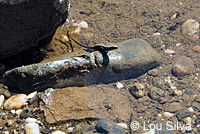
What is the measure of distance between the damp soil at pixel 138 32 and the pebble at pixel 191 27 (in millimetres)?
119

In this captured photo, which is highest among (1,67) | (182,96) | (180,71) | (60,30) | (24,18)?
(24,18)

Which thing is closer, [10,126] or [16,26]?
[10,126]

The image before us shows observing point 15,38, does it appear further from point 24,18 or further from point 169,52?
point 169,52

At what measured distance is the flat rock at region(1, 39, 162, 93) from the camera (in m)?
3.44

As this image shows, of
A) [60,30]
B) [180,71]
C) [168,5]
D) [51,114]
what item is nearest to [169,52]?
[180,71]

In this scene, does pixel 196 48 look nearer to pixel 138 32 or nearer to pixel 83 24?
pixel 138 32

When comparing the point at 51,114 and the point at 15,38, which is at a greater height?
the point at 15,38

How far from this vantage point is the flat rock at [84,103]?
3.30 m

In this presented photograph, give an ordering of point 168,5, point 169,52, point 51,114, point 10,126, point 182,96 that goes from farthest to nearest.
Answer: point 168,5 → point 169,52 → point 182,96 → point 51,114 → point 10,126

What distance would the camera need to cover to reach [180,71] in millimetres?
4449

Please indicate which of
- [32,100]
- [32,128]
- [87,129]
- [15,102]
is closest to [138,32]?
[87,129]

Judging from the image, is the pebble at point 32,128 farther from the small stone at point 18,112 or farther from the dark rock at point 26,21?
the dark rock at point 26,21

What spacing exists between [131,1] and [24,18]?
336 centimetres

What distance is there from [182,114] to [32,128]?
230 centimetres
